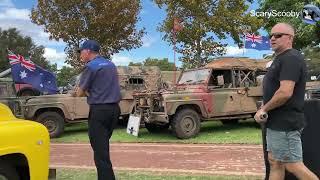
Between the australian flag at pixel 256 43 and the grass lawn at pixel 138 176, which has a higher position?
the australian flag at pixel 256 43

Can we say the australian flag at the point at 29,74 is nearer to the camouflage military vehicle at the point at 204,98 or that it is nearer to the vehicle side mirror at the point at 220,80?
the camouflage military vehicle at the point at 204,98

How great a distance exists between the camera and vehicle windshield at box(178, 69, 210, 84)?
45.8ft

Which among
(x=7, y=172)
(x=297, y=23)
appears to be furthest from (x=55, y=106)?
(x=297, y=23)

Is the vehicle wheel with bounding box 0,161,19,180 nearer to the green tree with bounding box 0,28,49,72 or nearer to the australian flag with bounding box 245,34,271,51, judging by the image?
the australian flag with bounding box 245,34,271,51

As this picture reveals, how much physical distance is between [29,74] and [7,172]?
13.7 m

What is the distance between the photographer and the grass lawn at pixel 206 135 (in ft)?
41.4

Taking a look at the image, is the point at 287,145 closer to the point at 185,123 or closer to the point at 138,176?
the point at 138,176

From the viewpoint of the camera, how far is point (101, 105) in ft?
19.5

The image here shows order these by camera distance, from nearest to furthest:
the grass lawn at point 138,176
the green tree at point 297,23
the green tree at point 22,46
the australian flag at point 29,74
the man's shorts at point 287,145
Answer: the man's shorts at point 287,145, the grass lawn at point 138,176, the australian flag at point 29,74, the green tree at point 297,23, the green tree at point 22,46

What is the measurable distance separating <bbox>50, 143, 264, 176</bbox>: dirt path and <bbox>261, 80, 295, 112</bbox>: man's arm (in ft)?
10.1

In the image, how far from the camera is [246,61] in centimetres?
1514

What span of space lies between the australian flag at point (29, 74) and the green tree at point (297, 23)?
1236 centimetres

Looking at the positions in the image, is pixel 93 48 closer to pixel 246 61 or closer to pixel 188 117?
pixel 188 117

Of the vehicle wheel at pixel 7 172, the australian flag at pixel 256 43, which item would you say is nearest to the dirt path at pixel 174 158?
the vehicle wheel at pixel 7 172
